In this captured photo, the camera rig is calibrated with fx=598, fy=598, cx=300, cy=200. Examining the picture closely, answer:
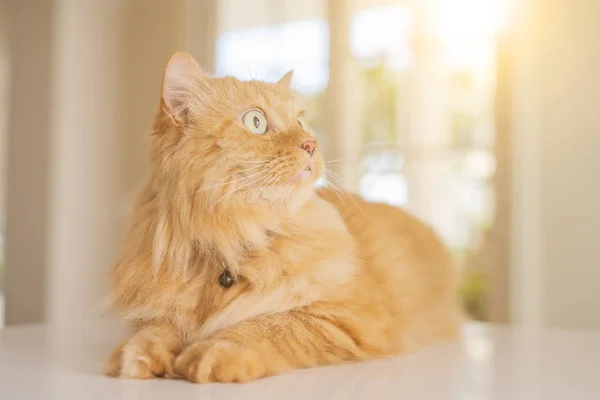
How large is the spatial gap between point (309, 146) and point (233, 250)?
0.83 feet

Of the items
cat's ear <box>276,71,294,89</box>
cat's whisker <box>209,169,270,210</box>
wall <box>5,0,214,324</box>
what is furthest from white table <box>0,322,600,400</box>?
wall <box>5,0,214,324</box>

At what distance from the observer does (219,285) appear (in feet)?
3.76

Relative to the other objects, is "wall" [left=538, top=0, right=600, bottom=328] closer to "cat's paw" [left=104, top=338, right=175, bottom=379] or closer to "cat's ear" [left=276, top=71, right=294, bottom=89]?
"cat's ear" [left=276, top=71, right=294, bottom=89]

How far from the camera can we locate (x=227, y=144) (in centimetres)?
114

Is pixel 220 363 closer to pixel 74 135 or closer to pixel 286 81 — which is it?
pixel 286 81

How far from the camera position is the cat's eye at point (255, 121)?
3.88 ft

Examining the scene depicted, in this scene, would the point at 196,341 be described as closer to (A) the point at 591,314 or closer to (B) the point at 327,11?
(A) the point at 591,314

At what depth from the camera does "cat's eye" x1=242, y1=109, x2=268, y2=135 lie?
1183 mm

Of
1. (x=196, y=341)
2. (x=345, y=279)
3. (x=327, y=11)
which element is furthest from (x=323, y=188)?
(x=327, y=11)

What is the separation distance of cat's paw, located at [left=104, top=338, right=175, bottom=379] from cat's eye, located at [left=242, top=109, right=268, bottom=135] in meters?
0.44

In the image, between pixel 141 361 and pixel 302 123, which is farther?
pixel 302 123

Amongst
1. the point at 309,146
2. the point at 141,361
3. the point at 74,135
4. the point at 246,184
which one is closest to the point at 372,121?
the point at 74,135

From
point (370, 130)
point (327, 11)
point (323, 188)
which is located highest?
point (327, 11)

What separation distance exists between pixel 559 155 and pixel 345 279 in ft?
7.49
